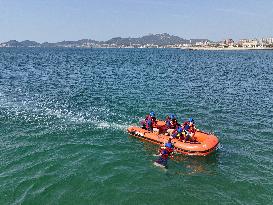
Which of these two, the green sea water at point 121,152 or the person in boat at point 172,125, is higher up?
the person in boat at point 172,125

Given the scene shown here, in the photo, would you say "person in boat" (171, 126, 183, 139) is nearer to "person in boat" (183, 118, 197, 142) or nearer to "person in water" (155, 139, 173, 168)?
"person in boat" (183, 118, 197, 142)

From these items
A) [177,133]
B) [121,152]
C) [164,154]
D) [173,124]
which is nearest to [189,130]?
[177,133]

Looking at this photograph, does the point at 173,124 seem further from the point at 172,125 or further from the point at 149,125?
the point at 149,125

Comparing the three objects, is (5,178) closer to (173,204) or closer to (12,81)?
(173,204)

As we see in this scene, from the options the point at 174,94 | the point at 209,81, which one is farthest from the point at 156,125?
the point at 209,81

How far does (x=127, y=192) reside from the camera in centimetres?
1702

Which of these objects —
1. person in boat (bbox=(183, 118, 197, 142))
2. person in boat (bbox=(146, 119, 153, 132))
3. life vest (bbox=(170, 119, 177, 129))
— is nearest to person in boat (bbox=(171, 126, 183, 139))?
person in boat (bbox=(183, 118, 197, 142))

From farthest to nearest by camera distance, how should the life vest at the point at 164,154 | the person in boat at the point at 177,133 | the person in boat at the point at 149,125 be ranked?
the person in boat at the point at 149,125
the person in boat at the point at 177,133
the life vest at the point at 164,154

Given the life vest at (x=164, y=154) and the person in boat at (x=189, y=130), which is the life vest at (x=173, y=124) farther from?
the life vest at (x=164, y=154)

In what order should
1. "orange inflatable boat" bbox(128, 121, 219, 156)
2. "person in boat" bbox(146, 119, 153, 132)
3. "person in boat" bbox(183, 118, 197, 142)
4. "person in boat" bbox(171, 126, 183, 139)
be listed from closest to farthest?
"orange inflatable boat" bbox(128, 121, 219, 156) → "person in boat" bbox(183, 118, 197, 142) → "person in boat" bbox(171, 126, 183, 139) → "person in boat" bbox(146, 119, 153, 132)

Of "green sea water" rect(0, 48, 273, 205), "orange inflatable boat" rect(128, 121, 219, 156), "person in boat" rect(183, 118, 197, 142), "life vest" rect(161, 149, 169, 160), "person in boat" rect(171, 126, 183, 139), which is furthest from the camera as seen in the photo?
"person in boat" rect(171, 126, 183, 139)

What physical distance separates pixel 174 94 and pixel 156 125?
50.9ft

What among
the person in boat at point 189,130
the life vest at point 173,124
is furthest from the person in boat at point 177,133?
the life vest at point 173,124

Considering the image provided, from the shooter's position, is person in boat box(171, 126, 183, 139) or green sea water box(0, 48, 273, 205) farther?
person in boat box(171, 126, 183, 139)
